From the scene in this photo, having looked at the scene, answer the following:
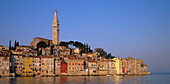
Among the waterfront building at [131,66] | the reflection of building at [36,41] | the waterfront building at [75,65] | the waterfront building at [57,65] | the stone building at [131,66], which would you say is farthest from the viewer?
the reflection of building at [36,41]

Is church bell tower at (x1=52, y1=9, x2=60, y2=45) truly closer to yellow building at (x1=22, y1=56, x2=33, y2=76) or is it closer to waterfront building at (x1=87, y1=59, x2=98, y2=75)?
waterfront building at (x1=87, y1=59, x2=98, y2=75)

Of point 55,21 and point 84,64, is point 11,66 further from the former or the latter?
point 55,21

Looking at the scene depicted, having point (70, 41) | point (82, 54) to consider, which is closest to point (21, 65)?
point (82, 54)

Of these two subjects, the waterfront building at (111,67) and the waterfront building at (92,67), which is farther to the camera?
the waterfront building at (111,67)

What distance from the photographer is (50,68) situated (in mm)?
86875

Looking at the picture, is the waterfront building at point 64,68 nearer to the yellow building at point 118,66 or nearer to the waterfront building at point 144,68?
the yellow building at point 118,66

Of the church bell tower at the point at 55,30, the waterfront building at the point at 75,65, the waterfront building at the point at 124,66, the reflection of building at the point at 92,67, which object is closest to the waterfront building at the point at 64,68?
the waterfront building at the point at 75,65

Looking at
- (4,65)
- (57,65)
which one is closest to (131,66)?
(57,65)

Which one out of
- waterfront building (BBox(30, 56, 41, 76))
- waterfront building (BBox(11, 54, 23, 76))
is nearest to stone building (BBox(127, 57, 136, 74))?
waterfront building (BBox(30, 56, 41, 76))

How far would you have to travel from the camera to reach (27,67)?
269 ft

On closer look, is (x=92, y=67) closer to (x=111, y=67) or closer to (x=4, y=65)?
(x=111, y=67)

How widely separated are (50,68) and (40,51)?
24.7 meters

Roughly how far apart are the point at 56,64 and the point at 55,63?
0.56 m

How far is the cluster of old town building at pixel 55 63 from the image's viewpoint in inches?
3115
